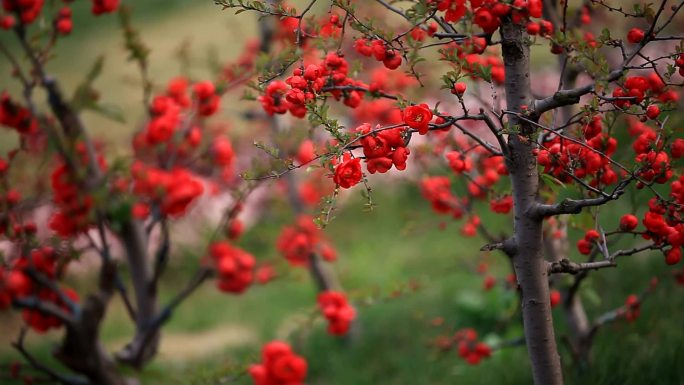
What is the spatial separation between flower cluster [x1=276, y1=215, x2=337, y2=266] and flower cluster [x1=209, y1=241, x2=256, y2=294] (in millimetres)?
512

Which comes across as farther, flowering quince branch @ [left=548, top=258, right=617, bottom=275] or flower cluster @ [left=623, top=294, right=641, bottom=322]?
flower cluster @ [left=623, top=294, right=641, bottom=322]

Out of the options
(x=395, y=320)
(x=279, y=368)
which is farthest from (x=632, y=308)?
(x=395, y=320)

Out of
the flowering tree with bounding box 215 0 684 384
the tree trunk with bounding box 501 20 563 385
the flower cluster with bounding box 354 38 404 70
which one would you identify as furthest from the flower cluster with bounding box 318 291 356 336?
the flower cluster with bounding box 354 38 404 70

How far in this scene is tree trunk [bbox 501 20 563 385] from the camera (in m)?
1.79

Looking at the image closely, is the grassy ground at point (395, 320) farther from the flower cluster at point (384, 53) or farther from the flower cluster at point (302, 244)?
the flower cluster at point (384, 53)

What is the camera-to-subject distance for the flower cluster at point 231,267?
3219 millimetres

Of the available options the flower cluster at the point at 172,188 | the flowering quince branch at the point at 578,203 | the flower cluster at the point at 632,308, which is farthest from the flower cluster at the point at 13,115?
the flower cluster at the point at 632,308

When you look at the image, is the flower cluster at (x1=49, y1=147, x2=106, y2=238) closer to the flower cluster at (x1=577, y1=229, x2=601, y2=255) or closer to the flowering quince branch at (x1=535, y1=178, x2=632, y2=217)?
the flowering quince branch at (x1=535, y1=178, x2=632, y2=217)

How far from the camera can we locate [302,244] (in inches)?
150

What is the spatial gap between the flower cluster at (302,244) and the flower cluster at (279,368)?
59.5 inches

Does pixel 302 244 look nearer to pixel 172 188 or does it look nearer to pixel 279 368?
pixel 172 188

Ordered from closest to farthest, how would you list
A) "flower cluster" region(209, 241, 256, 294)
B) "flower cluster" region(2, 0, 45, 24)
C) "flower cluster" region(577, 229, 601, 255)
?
"flower cluster" region(577, 229, 601, 255), "flower cluster" region(2, 0, 45, 24), "flower cluster" region(209, 241, 256, 294)

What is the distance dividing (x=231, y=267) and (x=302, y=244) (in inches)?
26.6

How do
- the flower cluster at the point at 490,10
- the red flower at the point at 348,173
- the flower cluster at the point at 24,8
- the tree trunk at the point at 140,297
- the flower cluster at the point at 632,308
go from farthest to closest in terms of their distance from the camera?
the tree trunk at the point at 140,297, the flower cluster at the point at 632,308, the flower cluster at the point at 24,8, the flower cluster at the point at 490,10, the red flower at the point at 348,173
